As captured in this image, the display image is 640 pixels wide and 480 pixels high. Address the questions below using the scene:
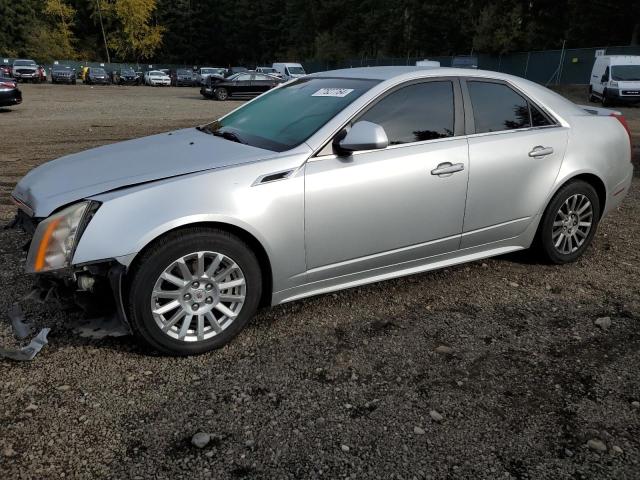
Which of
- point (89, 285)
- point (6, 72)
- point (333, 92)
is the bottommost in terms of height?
point (6, 72)

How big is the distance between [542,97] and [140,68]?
77.1 metres

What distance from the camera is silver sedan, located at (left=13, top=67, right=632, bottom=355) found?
2.88 metres

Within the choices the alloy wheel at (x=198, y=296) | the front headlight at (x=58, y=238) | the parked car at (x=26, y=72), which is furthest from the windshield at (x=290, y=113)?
the parked car at (x=26, y=72)

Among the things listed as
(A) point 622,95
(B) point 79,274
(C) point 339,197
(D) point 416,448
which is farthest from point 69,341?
(A) point 622,95

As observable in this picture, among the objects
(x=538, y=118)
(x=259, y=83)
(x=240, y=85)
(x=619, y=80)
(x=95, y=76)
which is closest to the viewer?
(x=538, y=118)

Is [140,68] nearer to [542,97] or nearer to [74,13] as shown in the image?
[74,13]

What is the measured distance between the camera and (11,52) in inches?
2527

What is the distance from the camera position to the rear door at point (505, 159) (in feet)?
12.7

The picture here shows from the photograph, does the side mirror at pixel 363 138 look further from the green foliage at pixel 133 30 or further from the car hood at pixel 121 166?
the green foliage at pixel 133 30

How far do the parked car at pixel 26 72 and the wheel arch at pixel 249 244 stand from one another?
159 feet

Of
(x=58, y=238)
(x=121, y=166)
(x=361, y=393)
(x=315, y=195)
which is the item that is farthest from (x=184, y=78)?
(x=361, y=393)

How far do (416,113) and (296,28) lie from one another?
78.1m

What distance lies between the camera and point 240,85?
27750mm

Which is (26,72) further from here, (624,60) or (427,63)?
(624,60)
